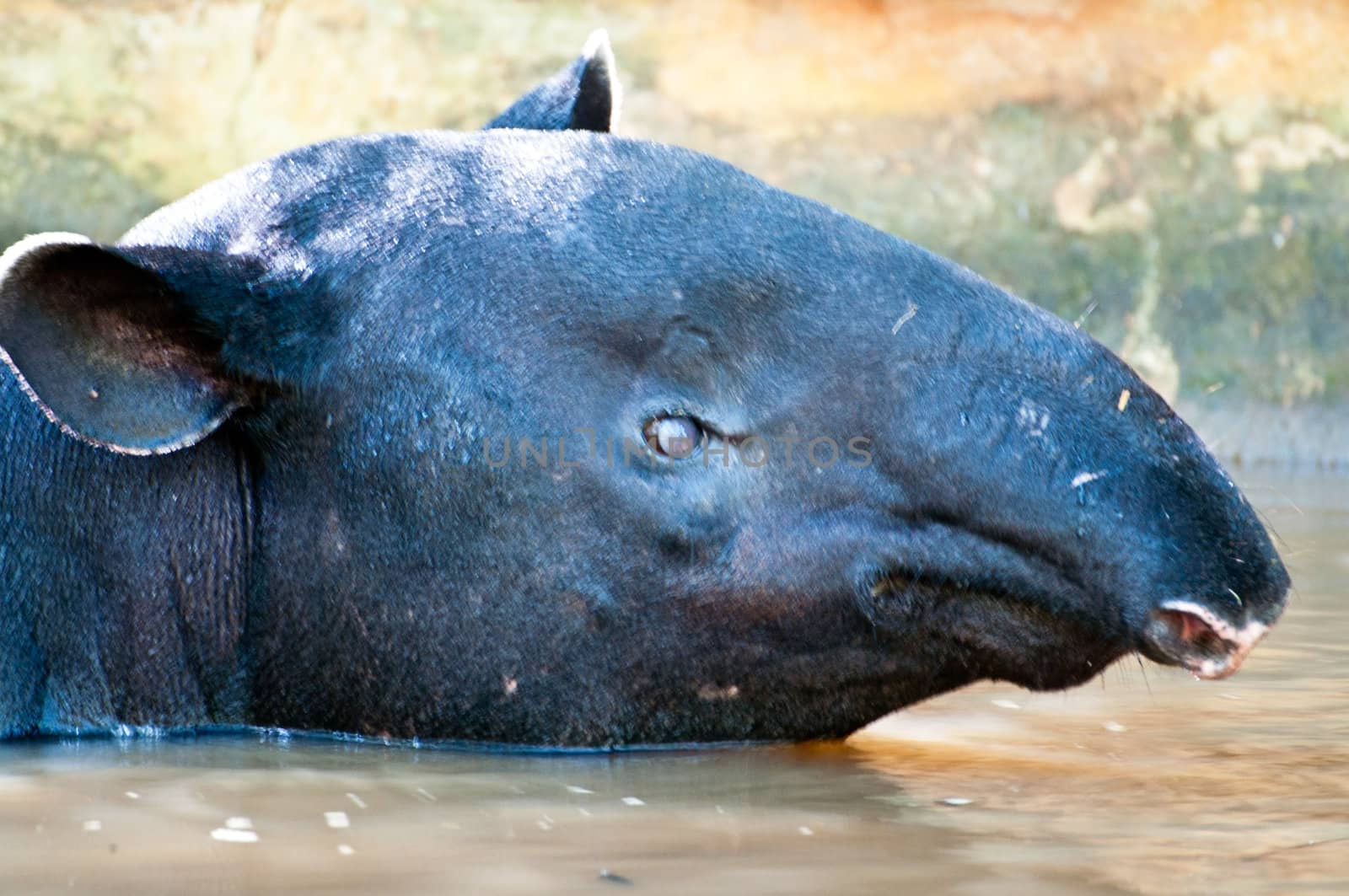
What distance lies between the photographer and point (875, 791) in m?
3.77

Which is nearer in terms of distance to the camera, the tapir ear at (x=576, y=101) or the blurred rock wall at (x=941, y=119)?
the tapir ear at (x=576, y=101)

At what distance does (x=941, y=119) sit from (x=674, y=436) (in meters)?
8.05

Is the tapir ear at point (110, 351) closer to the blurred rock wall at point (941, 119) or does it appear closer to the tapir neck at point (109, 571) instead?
the tapir neck at point (109, 571)

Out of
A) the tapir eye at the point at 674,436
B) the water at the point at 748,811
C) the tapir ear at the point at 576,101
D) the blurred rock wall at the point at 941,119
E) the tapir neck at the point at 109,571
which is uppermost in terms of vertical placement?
the blurred rock wall at the point at 941,119

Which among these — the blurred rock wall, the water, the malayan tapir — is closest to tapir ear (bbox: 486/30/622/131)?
the malayan tapir

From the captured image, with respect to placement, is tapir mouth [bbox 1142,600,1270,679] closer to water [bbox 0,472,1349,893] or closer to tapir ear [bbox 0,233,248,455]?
water [bbox 0,472,1349,893]

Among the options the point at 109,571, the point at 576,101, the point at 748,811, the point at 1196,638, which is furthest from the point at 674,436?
the point at 576,101

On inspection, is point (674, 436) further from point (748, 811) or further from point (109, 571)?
point (109, 571)

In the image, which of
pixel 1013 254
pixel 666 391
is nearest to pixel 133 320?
pixel 666 391

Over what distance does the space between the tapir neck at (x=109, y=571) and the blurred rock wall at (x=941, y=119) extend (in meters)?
7.07

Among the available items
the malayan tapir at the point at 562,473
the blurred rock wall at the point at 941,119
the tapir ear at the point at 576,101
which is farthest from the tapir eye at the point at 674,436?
the blurred rock wall at the point at 941,119

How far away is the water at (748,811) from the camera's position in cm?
307

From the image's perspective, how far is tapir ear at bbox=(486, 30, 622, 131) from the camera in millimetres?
5234

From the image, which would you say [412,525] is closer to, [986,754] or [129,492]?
[129,492]
